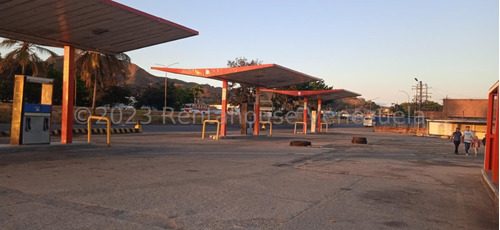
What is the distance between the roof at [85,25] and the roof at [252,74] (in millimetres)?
6249

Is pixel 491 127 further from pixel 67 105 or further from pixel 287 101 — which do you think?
pixel 287 101

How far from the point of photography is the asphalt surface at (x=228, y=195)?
205 inches

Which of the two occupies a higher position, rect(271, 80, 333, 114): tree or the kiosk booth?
rect(271, 80, 333, 114): tree

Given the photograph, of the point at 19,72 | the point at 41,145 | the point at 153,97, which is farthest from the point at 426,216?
the point at 153,97

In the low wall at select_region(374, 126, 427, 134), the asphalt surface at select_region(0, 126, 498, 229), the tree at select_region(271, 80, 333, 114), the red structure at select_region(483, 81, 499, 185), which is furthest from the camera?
the tree at select_region(271, 80, 333, 114)

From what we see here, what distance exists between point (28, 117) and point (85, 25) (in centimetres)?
362

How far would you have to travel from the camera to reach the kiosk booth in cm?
1252

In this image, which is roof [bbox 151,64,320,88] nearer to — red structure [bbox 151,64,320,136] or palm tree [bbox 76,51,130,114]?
red structure [bbox 151,64,320,136]

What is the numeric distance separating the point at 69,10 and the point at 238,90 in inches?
2025

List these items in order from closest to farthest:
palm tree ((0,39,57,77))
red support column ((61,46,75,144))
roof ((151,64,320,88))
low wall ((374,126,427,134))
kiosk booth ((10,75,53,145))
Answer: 1. kiosk booth ((10,75,53,145))
2. red support column ((61,46,75,144))
3. roof ((151,64,320,88))
4. palm tree ((0,39,57,77))
5. low wall ((374,126,427,134))

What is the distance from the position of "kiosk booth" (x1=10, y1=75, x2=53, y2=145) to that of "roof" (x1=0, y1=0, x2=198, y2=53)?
1671 mm

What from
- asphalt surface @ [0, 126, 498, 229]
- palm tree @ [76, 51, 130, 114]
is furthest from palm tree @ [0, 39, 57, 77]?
asphalt surface @ [0, 126, 498, 229]

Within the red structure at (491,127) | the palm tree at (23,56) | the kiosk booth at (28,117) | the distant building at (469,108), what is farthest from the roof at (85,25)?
the distant building at (469,108)

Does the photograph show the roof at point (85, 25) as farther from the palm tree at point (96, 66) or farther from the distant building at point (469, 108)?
the distant building at point (469, 108)
